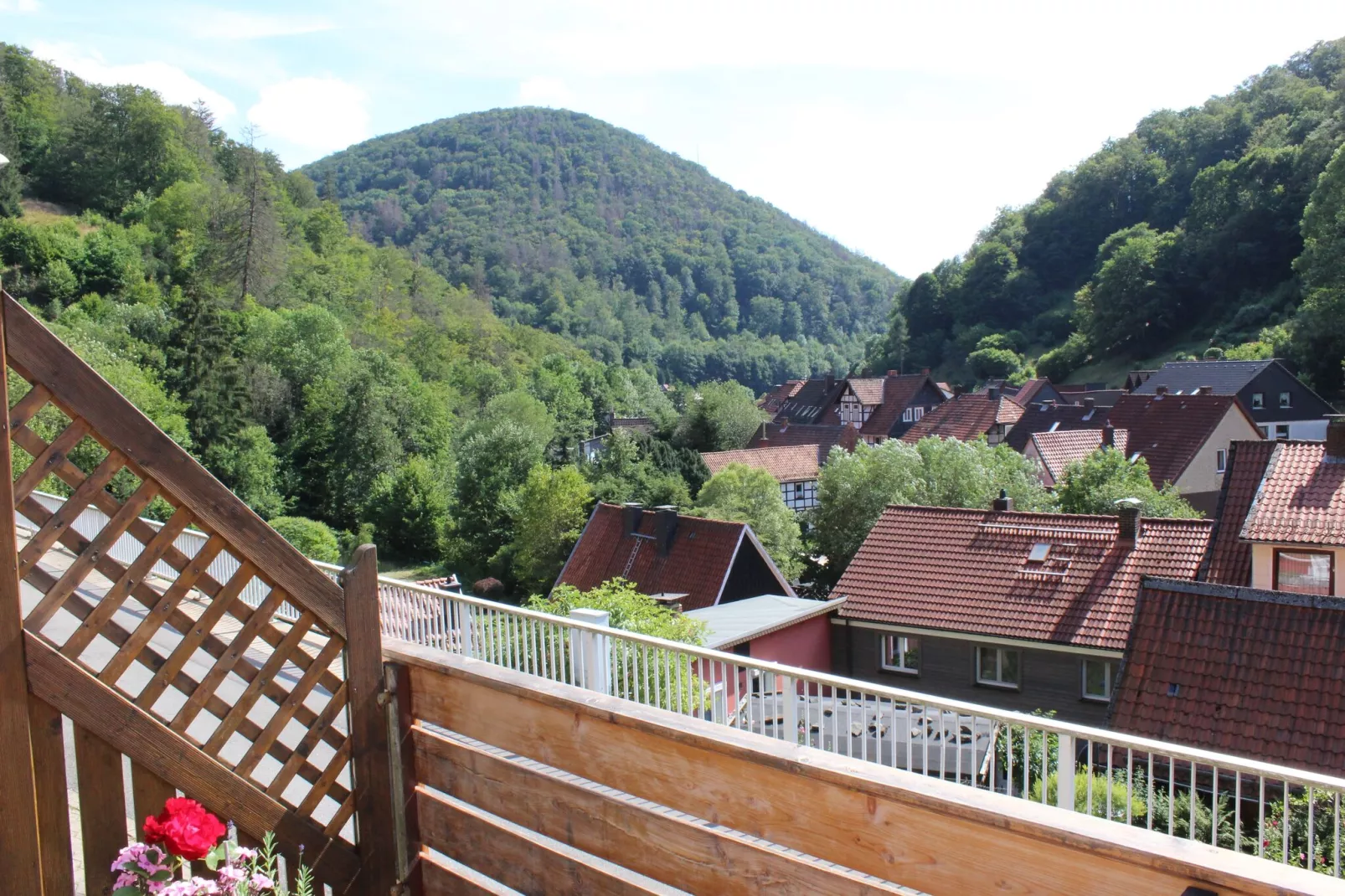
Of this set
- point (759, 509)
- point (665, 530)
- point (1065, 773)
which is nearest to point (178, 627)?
point (1065, 773)

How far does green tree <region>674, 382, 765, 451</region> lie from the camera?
5544cm

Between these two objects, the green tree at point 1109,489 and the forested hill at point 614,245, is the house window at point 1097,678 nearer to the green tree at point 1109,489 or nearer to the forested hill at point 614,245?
the green tree at point 1109,489

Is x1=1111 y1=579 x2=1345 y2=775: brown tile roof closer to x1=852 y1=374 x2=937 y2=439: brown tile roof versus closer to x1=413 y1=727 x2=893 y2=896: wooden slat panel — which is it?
x1=413 y1=727 x2=893 y2=896: wooden slat panel

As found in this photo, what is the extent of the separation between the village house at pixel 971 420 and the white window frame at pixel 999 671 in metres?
31.5

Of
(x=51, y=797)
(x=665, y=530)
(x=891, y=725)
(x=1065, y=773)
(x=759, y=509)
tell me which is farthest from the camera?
(x=759, y=509)

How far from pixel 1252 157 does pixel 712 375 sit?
70077 millimetres

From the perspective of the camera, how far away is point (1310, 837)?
125 inches

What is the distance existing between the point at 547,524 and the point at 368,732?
3333cm

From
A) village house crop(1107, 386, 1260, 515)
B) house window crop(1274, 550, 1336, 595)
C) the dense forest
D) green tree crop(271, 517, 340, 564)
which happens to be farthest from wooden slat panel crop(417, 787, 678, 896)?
the dense forest

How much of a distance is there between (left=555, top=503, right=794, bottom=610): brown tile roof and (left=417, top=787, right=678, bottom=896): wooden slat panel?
2101 cm

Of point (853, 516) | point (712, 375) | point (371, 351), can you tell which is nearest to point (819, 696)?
point (853, 516)

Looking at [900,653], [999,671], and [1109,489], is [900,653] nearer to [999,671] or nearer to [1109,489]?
[999,671]

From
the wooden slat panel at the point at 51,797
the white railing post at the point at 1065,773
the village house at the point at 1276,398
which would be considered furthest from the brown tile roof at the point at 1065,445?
the wooden slat panel at the point at 51,797

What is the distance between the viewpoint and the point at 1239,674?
1338 cm
